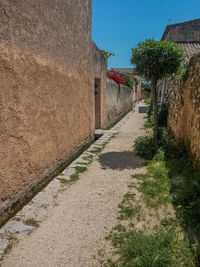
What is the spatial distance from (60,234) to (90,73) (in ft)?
16.4

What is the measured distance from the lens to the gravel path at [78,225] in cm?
204

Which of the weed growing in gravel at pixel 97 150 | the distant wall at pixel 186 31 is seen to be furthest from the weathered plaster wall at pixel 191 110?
the distant wall at pixel 186 31

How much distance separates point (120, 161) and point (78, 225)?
249 centimetres

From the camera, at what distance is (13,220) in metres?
2.63

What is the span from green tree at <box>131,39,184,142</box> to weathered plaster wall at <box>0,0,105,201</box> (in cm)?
159

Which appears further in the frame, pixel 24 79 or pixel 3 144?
pixel 24 79

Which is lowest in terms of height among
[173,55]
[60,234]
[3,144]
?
[60,234]

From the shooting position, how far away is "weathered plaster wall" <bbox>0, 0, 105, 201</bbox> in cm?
256

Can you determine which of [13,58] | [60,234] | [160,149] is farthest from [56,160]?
[160,149]

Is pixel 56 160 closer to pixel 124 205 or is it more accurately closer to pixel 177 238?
pixel 124 205

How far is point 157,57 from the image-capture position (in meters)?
4.47

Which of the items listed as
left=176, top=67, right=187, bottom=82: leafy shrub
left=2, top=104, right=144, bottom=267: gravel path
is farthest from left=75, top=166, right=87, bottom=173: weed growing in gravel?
left=176, top=67, right=187, bottom=82: leafy shrub

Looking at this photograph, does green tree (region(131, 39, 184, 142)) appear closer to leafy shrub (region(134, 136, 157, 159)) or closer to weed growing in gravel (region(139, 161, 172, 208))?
leafy shrub (region(134, 136, 157, 159))

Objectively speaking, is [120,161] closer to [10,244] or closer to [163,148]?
[163,148]
